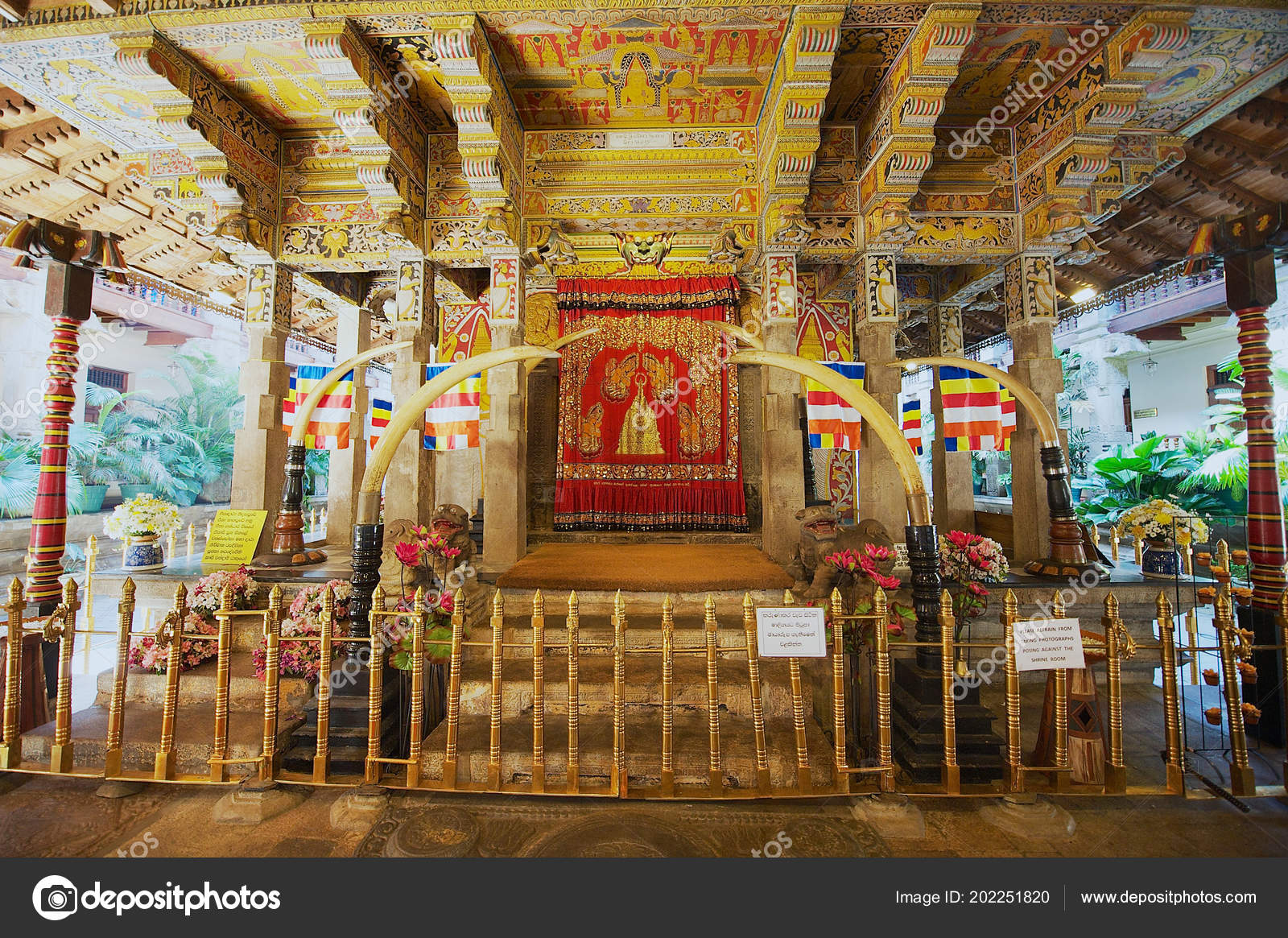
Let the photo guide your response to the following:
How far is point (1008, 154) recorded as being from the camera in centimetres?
536

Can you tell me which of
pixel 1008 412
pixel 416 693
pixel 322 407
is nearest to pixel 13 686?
pixel 416 693

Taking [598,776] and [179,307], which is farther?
[179,307]

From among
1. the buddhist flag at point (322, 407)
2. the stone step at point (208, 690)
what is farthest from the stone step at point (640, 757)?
the buddhist flag at point (322, 407)

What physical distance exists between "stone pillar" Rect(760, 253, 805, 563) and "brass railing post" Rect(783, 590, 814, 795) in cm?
265

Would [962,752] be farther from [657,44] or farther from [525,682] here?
[657,44]

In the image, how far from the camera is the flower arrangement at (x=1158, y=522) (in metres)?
4.58

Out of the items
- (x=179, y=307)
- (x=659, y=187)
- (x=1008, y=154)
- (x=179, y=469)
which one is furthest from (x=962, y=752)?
(x=179, y=307)

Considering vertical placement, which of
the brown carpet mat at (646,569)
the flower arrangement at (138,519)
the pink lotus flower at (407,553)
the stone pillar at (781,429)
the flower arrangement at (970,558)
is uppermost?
the stone pillar at (781,429)

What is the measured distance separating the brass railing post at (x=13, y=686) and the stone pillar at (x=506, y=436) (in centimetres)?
291

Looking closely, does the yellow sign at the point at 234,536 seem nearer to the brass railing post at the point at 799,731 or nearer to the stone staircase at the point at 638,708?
the stone staircase at the point at 638,708

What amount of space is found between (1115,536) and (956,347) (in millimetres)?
3309

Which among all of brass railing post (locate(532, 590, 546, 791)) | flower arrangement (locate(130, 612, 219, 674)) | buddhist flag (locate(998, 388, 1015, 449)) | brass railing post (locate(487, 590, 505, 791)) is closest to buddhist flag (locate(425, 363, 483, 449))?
flower arrangement (locate(130, 612, 219, 674))

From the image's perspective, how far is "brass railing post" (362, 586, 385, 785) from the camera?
2312 mm

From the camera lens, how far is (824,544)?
354 cm
